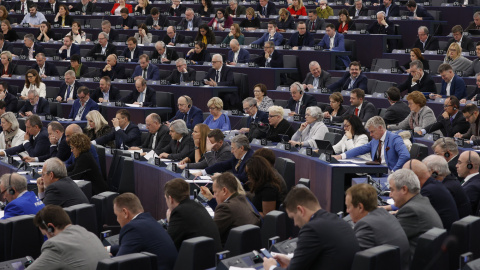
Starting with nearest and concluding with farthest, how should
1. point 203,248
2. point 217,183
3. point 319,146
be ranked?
point 203,248
point 217,183
point 319,146

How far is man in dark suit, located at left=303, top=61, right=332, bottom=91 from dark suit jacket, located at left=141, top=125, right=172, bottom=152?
3211 mm

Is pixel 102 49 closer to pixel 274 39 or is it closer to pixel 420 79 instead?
pixel 274 39

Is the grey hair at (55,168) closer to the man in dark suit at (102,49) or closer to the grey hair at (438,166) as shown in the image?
the grey hair at (438,166)

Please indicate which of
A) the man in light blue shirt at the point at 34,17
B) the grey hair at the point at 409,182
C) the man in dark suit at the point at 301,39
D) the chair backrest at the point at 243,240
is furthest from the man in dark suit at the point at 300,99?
the man in light blue shirt at the point at 34,17

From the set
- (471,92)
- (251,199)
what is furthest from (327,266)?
(471,92)

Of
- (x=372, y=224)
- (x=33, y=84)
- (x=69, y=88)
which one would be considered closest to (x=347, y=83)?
(x=69, y=88)

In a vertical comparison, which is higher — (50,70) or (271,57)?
(271,57)

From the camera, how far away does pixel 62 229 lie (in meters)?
5.17

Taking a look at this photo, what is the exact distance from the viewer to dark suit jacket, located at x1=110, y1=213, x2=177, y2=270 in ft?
17.1

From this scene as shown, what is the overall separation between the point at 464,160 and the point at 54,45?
10.7 meters

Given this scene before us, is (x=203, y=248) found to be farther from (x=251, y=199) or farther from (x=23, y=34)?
(x=23, y=34)

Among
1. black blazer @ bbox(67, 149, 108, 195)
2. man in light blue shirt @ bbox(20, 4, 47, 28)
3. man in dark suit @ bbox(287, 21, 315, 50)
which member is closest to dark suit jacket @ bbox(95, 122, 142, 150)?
black blazer @ bbox(67, 149, 108, 195)

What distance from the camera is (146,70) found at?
13633mm

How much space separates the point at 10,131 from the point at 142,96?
8.84ft
